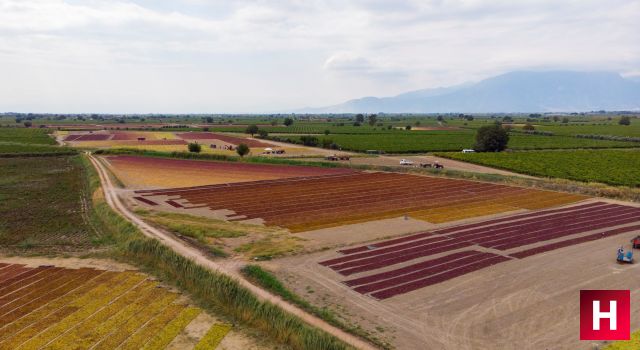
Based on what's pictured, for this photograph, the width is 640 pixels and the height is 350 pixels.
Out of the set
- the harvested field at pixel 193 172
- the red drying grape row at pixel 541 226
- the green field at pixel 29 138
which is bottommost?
the red drying grape row at pixel 541 226

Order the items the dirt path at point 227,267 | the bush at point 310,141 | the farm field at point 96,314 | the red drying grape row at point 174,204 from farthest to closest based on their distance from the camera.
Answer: the bush at point 310,141 → the red drying grape row at point 174,204 → the dirt path at point 227,267 → the farm field at point 96,314

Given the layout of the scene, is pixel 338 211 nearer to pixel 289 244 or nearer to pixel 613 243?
pixel 289 244

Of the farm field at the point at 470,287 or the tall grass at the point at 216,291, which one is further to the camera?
the farm field at the point at 470,287

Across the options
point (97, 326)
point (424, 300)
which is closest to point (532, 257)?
point (424, 300)

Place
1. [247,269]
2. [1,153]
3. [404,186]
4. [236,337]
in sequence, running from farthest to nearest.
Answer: [1,153] → [404,186] → [247,269] → [236,337]

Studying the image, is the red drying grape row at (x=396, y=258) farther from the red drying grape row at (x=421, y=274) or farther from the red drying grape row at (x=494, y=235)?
the red drying grape row at (x=421, y=274)

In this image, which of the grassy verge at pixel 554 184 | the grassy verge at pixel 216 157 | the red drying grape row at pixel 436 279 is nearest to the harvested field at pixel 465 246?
the red drying grape row at pixel 436 279
